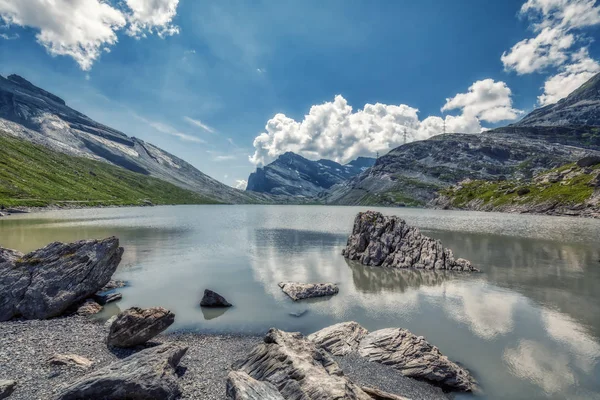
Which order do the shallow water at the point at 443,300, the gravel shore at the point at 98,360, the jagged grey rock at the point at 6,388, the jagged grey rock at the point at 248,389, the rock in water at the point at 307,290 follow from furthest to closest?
the rock in water at the point at 307,290, the shallow water at the point at 443,300, the gravel shore at the point at 98,360, the jagged grey rock at the point at 6,388, the jagged grey rock at the point at 248,389

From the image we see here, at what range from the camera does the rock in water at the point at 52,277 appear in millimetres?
26812

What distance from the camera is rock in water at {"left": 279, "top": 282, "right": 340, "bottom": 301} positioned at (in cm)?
3619

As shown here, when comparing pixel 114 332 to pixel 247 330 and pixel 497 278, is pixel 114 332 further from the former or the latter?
pixel 497 278

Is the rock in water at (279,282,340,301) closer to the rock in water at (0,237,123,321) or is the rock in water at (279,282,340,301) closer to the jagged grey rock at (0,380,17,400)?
the rock in water at (0,237,123,321)

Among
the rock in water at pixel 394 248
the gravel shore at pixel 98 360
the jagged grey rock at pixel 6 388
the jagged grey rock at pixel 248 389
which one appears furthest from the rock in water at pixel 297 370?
the rock in water at pixel 394 248

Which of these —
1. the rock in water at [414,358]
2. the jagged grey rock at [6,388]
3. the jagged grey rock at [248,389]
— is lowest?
the jagged grey rock at [6,388]

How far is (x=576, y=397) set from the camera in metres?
18.1

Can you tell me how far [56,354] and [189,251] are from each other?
154 ft

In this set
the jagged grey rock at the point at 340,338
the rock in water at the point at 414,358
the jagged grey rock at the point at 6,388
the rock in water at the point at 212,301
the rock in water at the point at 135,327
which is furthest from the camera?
the rock in water at the point at 212,301

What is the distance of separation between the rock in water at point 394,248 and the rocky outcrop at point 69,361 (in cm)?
4627

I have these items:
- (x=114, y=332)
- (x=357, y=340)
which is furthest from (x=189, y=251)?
(x=357, y=340)

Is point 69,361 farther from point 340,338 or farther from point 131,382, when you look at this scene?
point 340,338

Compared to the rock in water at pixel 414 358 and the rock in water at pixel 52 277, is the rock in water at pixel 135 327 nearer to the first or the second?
the rock in water at pixel 52 277

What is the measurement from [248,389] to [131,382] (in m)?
5.66
